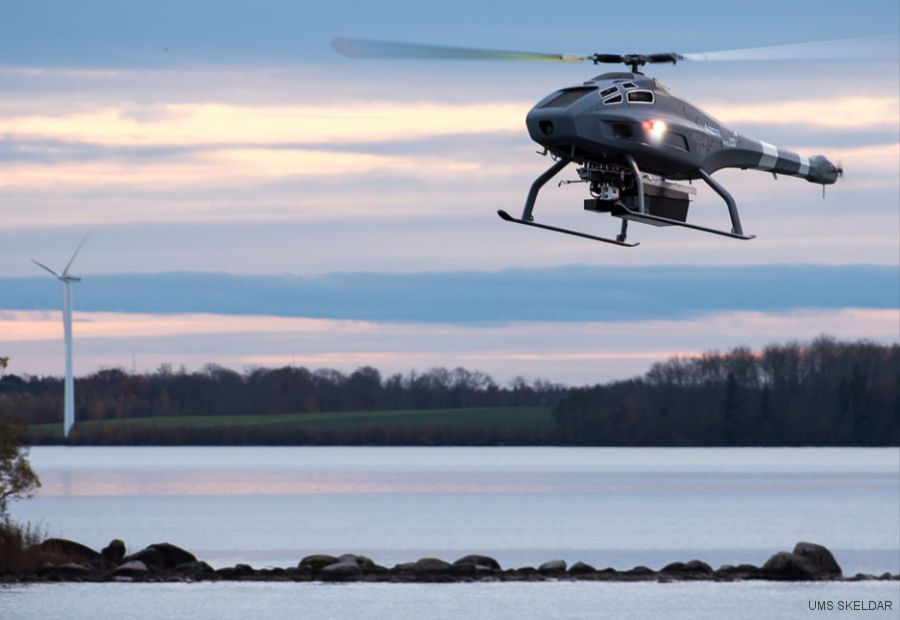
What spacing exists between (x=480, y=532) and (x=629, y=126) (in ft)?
241

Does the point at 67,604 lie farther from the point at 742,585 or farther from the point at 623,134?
the point at 623,134

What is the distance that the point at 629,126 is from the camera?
1051 inches

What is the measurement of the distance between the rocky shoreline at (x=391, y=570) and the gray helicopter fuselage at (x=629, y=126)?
34622 millimetres

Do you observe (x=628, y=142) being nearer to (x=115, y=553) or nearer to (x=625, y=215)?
(x=625, y=215)

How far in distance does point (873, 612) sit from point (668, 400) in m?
147

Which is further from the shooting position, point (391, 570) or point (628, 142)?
point (391, 570)

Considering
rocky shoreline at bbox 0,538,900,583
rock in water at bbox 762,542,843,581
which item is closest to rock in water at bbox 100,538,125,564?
rocky shoreline at bbox 0,538,900,583

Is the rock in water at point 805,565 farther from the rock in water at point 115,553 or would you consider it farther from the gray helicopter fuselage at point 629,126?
the gray helicopter fuselage at point 629,126

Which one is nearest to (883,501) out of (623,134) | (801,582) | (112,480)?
(801,582)

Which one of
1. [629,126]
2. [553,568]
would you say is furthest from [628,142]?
[553,568]

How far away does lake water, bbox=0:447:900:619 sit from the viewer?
2131 inches

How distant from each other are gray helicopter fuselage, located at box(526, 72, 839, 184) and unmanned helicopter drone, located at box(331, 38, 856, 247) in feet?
0.06

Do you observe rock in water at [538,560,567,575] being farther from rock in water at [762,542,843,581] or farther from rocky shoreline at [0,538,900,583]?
rock in water at [762,542,843,581]

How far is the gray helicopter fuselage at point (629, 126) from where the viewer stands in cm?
2609
